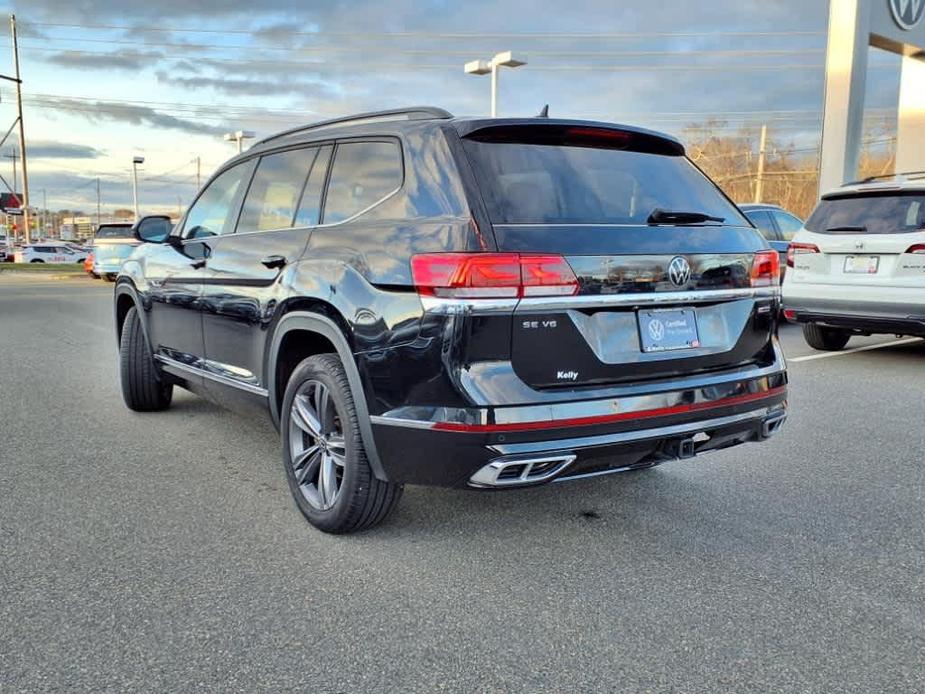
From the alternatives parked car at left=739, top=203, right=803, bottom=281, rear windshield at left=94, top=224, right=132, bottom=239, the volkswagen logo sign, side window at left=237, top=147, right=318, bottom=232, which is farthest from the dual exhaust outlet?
rear windshield at left=94, top=224, right=132, bottom=239

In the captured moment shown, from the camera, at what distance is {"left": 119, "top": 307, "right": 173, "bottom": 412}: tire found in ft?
18.2

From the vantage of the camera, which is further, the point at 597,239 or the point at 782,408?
the point at 782,408

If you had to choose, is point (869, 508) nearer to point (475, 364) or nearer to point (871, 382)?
point (475, 364)

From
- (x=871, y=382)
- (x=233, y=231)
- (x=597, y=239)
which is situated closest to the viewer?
(x=597, y=239)

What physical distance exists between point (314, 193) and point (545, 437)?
175 cm

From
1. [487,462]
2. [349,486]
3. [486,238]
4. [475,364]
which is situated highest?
[486,238]

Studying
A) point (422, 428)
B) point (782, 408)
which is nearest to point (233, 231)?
point (422, 428)

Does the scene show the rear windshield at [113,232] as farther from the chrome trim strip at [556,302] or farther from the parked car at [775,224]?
the chrome trim strip at [556,302]

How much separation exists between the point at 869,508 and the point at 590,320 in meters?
2.01

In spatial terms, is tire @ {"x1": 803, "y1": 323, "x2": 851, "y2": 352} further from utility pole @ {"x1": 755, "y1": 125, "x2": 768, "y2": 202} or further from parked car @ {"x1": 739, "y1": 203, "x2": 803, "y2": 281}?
utility pole @ {"x1": 755, "y1": 125, "x2": 768, "y2": 202}

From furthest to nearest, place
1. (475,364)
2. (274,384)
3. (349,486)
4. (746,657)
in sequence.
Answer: (274,384), (349,486), (475,364), (746,657)

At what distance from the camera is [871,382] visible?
7125 millimetres

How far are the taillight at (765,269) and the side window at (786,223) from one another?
7692 mm

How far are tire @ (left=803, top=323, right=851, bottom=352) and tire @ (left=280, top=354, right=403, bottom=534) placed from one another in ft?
23.1
